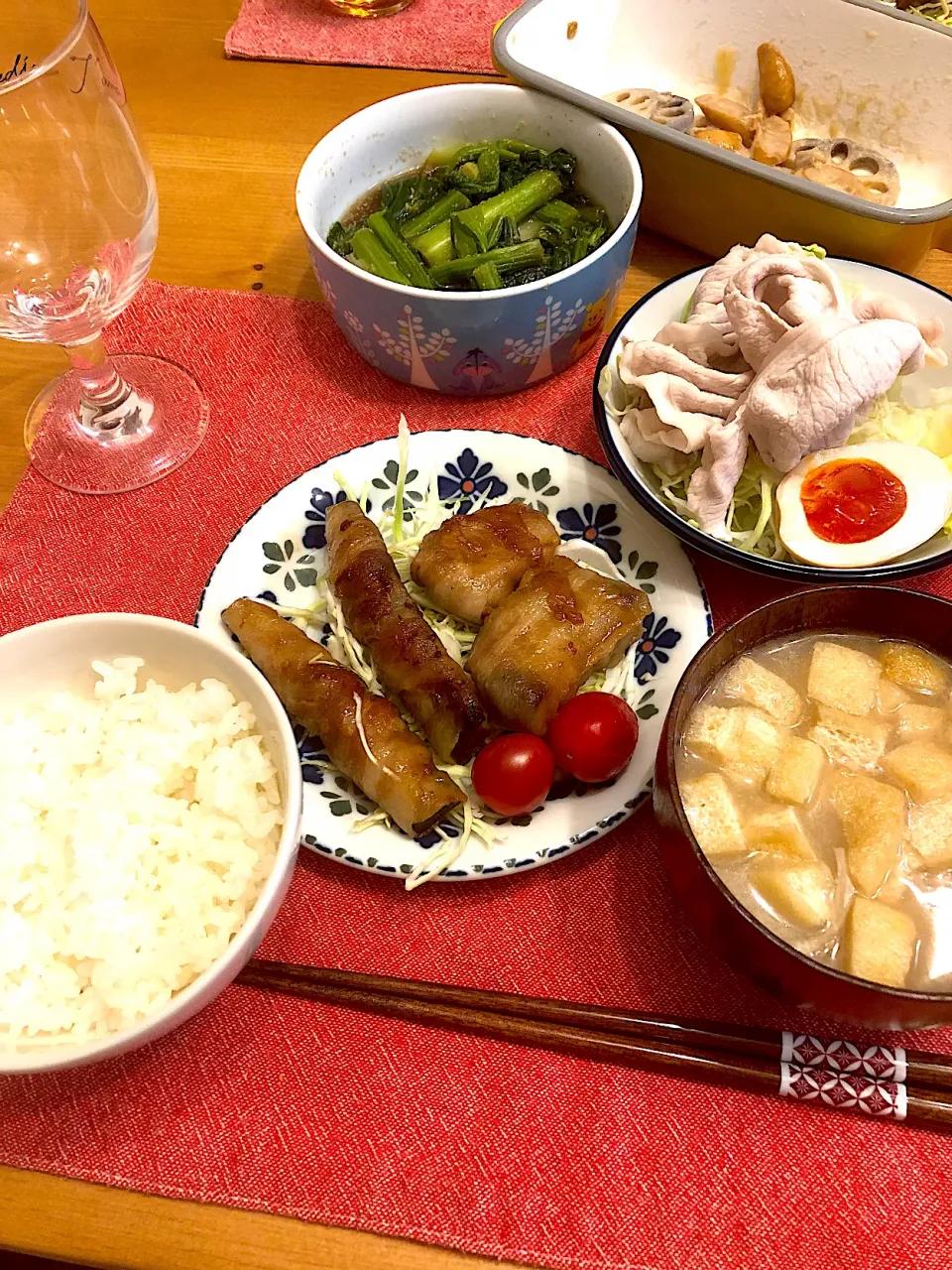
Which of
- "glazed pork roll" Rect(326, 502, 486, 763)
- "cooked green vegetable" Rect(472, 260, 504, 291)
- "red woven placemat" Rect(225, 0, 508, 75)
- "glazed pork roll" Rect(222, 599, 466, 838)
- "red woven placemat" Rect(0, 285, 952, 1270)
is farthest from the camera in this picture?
"red woven placemat" Rect(225, 0, 508, 75)

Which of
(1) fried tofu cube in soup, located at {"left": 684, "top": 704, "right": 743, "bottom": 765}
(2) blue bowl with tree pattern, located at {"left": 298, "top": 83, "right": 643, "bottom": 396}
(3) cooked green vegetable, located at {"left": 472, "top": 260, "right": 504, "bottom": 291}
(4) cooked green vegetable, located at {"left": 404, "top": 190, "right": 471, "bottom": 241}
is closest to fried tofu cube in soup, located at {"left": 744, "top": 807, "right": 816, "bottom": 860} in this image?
(1) fried tofu cube in soup, located at {"left": 684, "top": 704, "right": 743, "bottom": 765}

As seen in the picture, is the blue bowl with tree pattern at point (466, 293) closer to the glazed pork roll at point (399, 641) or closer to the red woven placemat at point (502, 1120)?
the glazed pork roll at point (399, 641)

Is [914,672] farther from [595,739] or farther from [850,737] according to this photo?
[595,739]

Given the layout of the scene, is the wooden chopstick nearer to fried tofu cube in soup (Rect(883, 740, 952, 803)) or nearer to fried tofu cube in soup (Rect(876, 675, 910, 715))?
fried tofu cube in soup (Rect(883, 740, 952, 803))

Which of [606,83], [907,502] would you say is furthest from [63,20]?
[907,502]

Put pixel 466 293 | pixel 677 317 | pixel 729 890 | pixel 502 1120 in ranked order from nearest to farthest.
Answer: pixel 729 890
pixel 502 1120
pixel 466 293
pixel 677 317

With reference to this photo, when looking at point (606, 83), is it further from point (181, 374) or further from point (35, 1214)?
point (35, 1214)

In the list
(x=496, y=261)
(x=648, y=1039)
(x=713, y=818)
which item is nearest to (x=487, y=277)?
(x=496, y=261)
